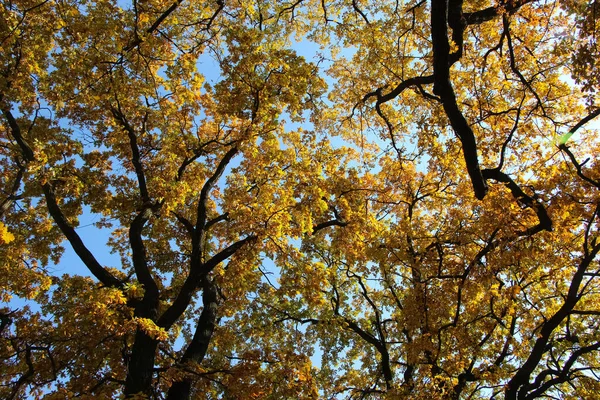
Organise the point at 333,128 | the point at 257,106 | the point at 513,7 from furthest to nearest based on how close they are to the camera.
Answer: the point at 333,128
the point at 257,106
the point at 513,7

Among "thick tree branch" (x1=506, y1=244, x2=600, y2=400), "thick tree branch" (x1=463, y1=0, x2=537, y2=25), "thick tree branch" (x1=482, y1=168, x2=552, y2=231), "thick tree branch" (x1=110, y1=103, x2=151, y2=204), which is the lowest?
"thick tree branch" (x1=506, y1=244, x2=600, y2=400)

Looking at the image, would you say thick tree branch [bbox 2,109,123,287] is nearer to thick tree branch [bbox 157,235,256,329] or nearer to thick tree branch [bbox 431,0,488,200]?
thick tree branch [bbox 157,235,256,329]

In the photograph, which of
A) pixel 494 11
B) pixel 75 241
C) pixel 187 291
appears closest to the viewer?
pixel 494 11

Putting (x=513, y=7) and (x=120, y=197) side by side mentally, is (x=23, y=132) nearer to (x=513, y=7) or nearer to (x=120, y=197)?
(x=120, y=197)

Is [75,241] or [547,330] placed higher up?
[75,241]

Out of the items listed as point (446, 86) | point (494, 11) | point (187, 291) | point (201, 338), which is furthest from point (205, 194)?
point (494, 11)

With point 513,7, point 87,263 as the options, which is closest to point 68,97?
point 87,263

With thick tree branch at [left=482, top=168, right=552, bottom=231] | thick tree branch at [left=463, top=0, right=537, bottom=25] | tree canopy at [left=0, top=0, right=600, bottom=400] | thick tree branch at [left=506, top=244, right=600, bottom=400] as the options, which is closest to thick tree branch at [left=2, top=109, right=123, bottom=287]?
tree canopy at [left=0, top=0, right=600, bottom=400]

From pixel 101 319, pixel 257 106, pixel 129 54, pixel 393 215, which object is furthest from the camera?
pixel 393 215

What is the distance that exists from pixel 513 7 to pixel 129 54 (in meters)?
6.21

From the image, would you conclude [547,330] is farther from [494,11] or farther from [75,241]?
[75,241]

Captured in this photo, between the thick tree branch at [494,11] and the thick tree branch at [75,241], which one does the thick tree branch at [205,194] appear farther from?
the thick tree branch at [494,11]

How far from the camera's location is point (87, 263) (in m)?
8.49

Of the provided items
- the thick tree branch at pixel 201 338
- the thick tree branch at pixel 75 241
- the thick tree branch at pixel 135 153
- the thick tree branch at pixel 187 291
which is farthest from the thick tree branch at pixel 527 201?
the thick tree branch at pixel 75 241
